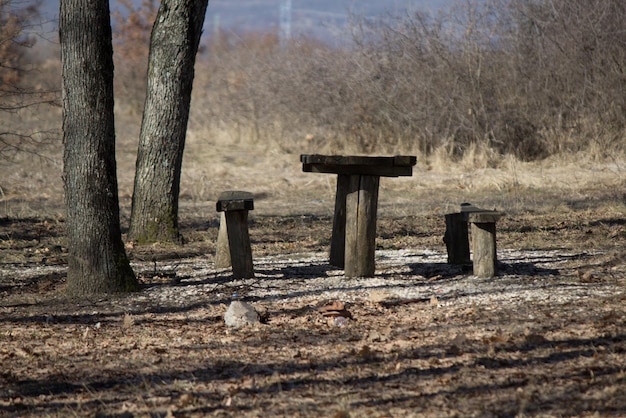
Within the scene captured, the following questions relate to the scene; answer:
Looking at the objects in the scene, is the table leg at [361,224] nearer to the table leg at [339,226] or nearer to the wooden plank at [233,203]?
the table leg at [339,226]

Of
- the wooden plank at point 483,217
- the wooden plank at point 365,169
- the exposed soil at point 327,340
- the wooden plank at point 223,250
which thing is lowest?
the exposed soil at point 327,340

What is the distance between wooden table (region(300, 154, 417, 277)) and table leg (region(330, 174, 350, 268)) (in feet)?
1.20

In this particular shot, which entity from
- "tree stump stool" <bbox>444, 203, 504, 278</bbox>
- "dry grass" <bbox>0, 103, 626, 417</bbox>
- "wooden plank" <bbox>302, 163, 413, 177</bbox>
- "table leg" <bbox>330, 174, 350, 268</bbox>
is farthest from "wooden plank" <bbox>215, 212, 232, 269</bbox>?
"tree stump stool" <bbox>444, 203, 504, 278</bbox>

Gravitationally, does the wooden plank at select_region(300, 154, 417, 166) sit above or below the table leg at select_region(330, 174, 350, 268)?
above

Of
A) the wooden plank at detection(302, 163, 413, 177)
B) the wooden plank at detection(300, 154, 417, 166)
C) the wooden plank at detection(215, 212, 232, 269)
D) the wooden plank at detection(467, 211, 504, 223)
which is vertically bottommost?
the wooden plank at detection(215, 212, 232, 269)

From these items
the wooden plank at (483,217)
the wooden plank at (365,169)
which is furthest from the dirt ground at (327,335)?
the wooden plank at (365,169)

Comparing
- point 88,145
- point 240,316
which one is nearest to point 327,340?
point 240,316

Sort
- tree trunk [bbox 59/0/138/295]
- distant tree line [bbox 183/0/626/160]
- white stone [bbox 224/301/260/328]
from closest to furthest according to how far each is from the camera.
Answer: white stone [bbox 224/301/260/328]
tree trunk [bbox 59/0/138/295]
distant tree line [bbox 183/0/626/160]

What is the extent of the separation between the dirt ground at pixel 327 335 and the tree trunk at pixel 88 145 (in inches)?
13.6

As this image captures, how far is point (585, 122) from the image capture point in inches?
709

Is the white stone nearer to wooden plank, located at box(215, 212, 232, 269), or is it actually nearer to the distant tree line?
wooden plank, located at box(215, 212, 232, 269)

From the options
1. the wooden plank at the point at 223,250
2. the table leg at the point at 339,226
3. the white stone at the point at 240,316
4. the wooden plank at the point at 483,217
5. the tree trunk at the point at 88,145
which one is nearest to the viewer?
the white stone at the point at 240,316

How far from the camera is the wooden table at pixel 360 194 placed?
7.37m

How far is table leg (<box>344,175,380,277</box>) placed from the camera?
7.50m
